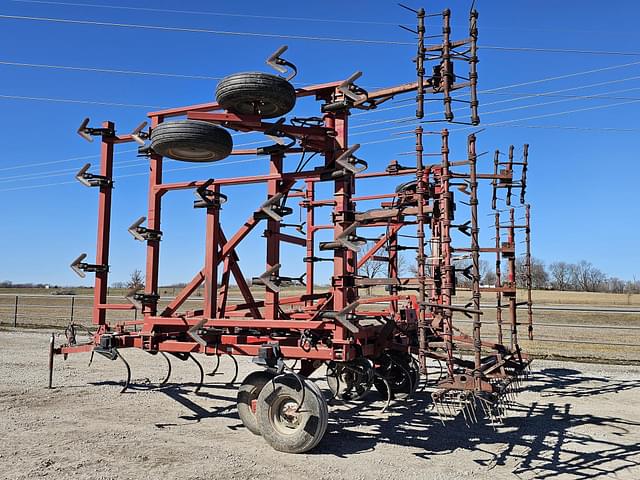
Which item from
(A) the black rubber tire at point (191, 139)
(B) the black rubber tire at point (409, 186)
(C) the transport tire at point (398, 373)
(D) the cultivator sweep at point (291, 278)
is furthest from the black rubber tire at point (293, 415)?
(B) the black rubber tire at point (409, 186)

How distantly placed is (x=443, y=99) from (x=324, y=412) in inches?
154

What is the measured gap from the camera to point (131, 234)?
8250mm

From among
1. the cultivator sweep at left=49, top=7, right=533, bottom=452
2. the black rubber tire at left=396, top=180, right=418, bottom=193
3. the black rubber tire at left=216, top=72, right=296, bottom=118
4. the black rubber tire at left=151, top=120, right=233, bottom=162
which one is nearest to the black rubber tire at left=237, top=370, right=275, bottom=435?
the cultivator sweep at left=49, top=7, right=533, bottom=452

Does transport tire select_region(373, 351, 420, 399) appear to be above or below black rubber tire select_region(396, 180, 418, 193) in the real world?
below

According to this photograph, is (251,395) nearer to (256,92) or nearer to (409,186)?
(256,92)

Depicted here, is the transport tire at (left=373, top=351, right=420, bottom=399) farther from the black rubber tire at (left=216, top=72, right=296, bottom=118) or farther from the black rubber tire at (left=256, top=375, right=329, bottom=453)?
the black rubber tire at (left=216, top=72, right=296, bottom=118)

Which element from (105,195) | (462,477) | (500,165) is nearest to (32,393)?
(105,195)

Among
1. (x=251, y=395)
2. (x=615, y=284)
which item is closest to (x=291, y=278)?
(x=251, y=395)

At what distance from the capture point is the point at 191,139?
23.0 feet

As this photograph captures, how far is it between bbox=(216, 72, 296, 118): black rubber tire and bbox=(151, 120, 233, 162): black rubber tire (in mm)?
391

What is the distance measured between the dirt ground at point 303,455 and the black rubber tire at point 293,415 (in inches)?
6.1

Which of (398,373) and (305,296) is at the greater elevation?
(305,296)

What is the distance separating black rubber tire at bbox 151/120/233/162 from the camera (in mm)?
7012

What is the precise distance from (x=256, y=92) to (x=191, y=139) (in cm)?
104
